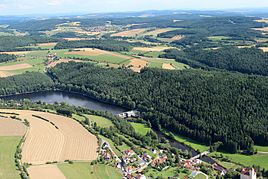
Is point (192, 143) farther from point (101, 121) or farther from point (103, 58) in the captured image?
point (103, 58)

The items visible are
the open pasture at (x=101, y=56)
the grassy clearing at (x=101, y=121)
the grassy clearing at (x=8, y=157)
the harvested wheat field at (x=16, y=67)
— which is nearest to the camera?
the grassy clearing at (x=8, y=157)

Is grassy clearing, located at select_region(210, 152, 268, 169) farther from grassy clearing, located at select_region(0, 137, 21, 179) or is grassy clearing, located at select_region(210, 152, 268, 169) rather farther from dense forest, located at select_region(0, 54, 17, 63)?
dense forest, located at select_region(0, 54, 17, 63)

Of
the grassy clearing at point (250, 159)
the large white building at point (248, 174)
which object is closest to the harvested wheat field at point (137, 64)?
the grassy clearing at point (250, 159)

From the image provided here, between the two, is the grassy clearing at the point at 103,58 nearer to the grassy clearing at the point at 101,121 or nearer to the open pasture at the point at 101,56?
the open pasture at the point at 101,56

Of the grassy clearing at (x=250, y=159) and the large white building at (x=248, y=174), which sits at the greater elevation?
the large white building at (x=248, y=174)

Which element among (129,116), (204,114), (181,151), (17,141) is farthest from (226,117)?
(17,141)

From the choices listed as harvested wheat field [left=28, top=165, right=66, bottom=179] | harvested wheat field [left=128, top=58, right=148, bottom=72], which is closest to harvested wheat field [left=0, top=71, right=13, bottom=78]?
harvested wheat field [left=128, top=58, right=148, bottom=72]
